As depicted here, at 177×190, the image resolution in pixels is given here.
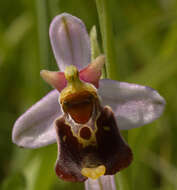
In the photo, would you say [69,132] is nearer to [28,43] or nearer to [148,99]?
[148,99]

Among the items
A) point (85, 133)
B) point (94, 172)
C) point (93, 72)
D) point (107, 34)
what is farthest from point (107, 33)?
point (94, 172)

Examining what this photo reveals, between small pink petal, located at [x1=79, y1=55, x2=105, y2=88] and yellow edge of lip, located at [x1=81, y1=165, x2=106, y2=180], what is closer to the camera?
yellow edge of lip, located at [x1=81, y1=165, x2=106, y2=180]

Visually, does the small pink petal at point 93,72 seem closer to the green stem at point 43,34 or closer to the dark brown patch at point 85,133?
the dark brown patch at point 85,133

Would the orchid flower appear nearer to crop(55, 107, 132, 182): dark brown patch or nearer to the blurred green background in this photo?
crop(55, 107, 132, 182): dark brown patch

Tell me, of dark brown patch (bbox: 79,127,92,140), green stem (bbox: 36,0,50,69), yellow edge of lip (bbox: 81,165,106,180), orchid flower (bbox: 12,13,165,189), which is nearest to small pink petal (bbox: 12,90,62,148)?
orchid flower (bbox: 12,13,165,189)

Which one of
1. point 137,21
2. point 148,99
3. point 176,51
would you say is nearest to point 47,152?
point 148,99

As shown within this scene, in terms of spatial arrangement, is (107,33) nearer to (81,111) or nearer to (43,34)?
(81,111)
